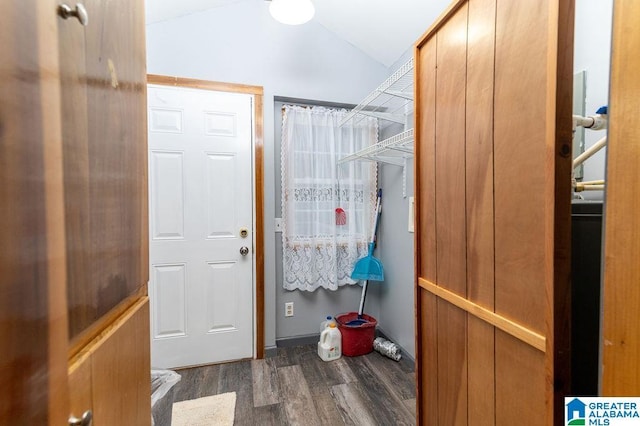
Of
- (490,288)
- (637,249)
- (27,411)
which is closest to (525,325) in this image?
(490,288)

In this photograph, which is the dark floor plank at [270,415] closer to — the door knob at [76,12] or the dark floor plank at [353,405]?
the dark floor plank at [353,405]

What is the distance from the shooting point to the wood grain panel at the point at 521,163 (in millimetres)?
655

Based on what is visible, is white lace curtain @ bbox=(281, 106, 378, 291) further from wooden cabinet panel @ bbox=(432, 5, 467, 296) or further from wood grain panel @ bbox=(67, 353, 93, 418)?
wood grain panel @ bbox=(67, 353, 93, 418)

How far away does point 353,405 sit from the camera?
66.1 inches

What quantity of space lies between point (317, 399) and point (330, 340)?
1.59 ft

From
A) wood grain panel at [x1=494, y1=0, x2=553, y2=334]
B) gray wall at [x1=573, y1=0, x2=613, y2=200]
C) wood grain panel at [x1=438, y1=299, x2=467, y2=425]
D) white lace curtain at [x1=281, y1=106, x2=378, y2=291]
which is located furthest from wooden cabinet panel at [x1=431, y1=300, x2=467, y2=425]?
white lace curtain at [x1=281, y1=106, x2=378, y2=291]

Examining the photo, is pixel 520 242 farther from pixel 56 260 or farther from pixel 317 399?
pixel 317 399

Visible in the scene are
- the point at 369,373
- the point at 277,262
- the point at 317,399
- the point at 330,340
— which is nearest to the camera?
the point at 317,399

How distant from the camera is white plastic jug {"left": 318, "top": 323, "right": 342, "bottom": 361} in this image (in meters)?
2.16

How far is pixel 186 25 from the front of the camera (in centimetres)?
201

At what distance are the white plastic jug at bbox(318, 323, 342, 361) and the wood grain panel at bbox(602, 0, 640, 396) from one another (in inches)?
72.3

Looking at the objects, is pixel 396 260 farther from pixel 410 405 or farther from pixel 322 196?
pixel 410 405

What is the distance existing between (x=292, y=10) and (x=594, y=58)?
5.13ft

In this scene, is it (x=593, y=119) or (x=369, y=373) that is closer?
(x=593, y=119)
